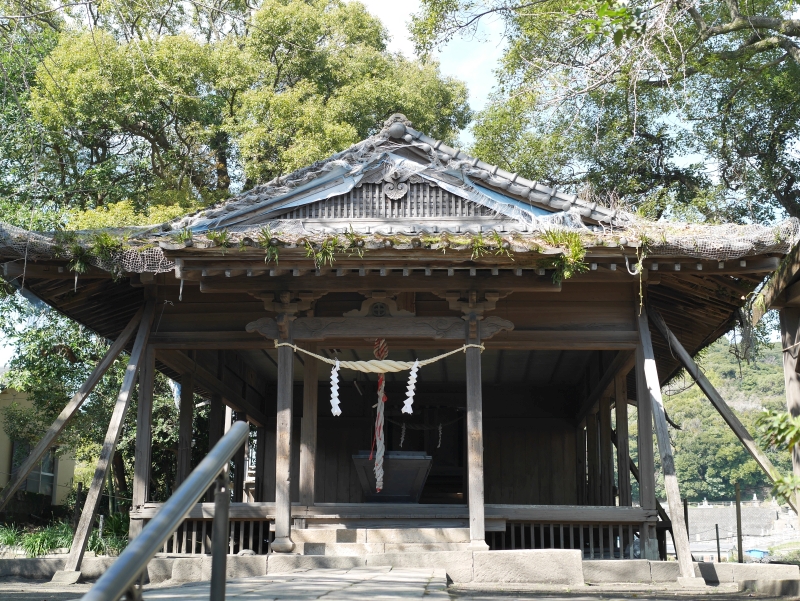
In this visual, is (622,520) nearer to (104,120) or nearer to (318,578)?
(318,578)

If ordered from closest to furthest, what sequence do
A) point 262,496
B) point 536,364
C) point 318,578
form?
point 318,578, point 536,364, point 262,496

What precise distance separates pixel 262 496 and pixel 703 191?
38.0ft

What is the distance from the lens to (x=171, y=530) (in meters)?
2.92

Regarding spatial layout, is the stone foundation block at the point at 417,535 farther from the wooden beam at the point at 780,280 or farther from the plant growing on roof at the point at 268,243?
the wooden beam at the point at 780,280

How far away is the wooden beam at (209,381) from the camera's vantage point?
1132cm

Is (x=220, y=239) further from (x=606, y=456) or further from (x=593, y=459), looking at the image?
(x=593, y=459)

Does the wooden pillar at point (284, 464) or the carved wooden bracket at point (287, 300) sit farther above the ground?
the carved wooden bracket at point (287, 300)

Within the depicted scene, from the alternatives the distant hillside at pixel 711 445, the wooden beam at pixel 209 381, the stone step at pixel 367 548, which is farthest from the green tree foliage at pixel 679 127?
the distant hillside at pixel 711 445

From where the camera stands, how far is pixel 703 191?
18.9 m

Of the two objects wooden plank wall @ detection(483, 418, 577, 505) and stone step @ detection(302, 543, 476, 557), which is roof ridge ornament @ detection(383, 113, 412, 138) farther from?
wooden plank wall @ detection(483, 418, 577, 505)

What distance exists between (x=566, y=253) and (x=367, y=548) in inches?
147

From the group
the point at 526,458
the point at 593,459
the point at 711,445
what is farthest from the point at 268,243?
the point at 711,445

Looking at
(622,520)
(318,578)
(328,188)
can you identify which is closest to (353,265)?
(328,188)

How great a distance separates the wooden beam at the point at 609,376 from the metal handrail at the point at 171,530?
7.65m
